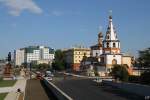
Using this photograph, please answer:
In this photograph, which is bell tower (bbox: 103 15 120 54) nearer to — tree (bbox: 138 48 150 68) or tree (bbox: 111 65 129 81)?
tree (bbox: 138 48 150 68)

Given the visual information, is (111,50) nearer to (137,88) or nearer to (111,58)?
(111,58)

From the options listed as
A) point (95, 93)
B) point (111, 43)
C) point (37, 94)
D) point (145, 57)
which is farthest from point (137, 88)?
point (111, 43)

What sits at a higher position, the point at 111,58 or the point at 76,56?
the point at 76,56

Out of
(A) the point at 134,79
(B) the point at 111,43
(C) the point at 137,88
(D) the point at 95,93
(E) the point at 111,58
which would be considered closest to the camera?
(C) the point at 137,88

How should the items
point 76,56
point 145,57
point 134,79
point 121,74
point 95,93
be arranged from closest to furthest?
point 95,93
point 134,79
point 121,74
point 145,57
point 76,56

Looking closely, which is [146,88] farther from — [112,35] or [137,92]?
[112,35]

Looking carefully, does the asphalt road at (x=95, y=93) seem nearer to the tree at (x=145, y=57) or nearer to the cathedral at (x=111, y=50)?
the tree at (x=145, y=57)

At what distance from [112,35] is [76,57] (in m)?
66.0

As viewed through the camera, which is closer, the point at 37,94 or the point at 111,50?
the point at 37,94

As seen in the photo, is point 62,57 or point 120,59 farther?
point 62,57

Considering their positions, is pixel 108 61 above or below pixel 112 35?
below

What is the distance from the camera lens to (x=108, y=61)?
371 feet

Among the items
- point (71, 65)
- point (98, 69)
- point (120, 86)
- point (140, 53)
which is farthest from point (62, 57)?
point (120, 86)

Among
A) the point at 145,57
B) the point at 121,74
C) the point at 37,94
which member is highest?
the point at 145,57
